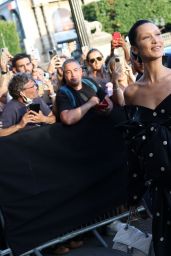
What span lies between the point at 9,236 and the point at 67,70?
1792 millimetres

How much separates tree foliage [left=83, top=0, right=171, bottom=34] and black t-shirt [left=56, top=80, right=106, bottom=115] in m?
47.3

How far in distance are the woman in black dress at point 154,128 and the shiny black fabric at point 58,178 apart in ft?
5.25

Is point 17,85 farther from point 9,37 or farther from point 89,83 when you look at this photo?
point 9,37

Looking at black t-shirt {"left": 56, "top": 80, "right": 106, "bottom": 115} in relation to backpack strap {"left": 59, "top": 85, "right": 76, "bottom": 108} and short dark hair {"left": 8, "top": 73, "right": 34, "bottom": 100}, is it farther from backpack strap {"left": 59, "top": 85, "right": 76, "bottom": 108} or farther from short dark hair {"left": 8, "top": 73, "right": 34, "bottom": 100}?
short dark hair {"left": 8, "top": 73, "right": 34, "bottom": 100}

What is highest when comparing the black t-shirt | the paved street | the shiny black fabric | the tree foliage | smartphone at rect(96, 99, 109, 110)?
the black t-shirt

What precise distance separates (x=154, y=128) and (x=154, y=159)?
19 cm

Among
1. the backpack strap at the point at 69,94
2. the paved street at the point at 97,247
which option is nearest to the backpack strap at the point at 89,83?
the backpack strap at the point at 69,94

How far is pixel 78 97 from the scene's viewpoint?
522cm

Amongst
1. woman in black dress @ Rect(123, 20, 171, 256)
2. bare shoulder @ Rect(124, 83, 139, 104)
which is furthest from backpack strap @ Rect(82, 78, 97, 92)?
woman in black dress @ Rect(123, 20, 171, 256)

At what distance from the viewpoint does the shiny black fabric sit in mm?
4695

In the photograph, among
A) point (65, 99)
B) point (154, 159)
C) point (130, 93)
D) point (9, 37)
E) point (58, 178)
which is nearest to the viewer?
point (154, 159)

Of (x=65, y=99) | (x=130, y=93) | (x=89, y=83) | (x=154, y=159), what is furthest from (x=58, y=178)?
(x=154, y=159)

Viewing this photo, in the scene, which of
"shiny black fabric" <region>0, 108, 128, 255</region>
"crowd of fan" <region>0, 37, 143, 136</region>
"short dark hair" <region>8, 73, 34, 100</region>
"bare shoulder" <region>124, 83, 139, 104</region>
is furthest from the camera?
"short dark hair" <region>8, 73, 34, 100</region>

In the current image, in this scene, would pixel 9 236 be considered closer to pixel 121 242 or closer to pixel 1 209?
pixel 1 209
